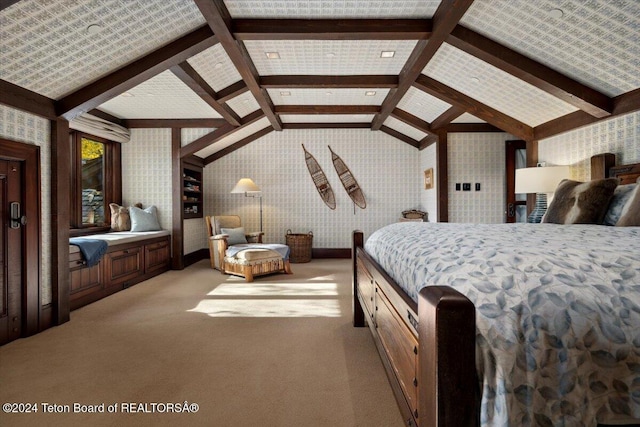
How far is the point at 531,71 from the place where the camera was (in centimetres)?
319

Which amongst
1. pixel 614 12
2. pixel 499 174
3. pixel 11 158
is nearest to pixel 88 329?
pixel 11 158

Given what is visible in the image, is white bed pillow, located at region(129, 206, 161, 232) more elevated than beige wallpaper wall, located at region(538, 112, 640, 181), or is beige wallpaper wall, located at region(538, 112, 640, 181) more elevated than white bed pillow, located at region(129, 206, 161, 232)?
beige wallpaper wall, located at region(538, 112, 640, 181)

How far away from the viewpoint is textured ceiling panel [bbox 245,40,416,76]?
3.45 metres

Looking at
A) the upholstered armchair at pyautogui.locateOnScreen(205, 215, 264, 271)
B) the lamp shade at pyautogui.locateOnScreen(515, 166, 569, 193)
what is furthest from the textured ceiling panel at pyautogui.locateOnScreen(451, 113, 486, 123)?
the upholstered armchair at pyautogui.locateOnScreen(205, 215, 264, 271)

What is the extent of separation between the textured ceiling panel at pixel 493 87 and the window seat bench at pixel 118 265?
431 centimetres

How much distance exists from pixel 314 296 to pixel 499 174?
4.00m

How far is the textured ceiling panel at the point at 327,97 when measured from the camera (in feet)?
15.9

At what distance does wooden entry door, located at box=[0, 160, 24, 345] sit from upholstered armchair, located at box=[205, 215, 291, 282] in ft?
8.04

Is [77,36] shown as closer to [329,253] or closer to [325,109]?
[325,109]

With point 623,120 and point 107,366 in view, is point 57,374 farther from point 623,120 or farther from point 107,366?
point 623,120

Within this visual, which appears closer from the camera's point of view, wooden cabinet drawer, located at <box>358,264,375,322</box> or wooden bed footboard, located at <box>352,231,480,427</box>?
wooden bed footboard, located at <box>352,231,480,427</box>

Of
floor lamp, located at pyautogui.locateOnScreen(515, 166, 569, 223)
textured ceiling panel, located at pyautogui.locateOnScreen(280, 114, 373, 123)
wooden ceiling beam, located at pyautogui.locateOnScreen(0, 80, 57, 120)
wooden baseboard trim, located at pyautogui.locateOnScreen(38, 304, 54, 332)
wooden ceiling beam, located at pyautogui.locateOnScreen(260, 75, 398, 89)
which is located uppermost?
textured ceiling panel, located at pyautogui.locateOnScreen(280, 114, 373, 123)

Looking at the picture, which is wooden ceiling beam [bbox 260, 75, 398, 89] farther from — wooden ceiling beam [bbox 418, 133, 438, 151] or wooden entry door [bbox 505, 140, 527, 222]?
wooden entry door [bbox 505, 140, 527, 222]

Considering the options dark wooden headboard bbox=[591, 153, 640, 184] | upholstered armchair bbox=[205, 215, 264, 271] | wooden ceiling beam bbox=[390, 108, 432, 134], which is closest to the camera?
dark wooden headboard bbox=[591, 153, 640, 184]
